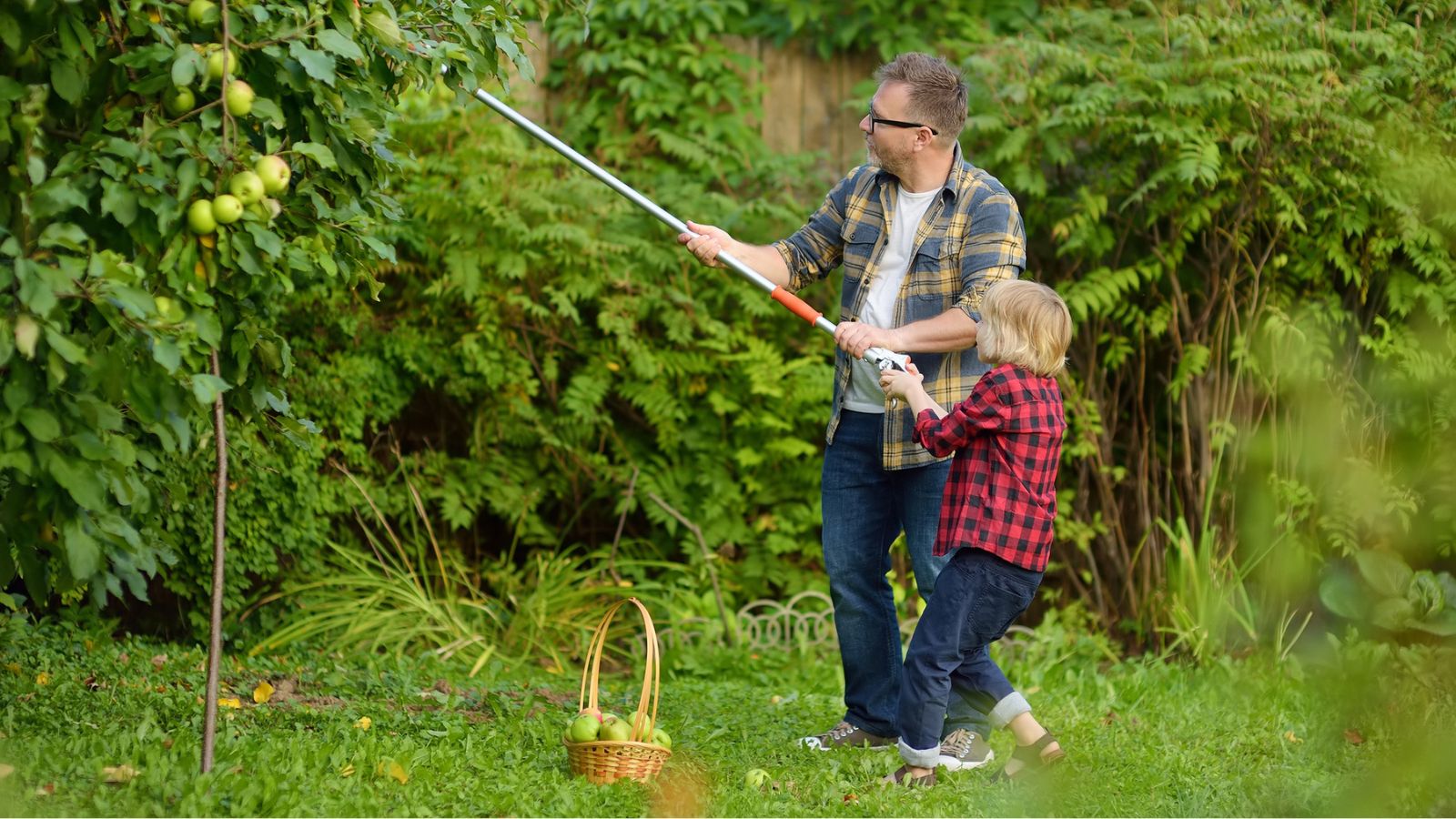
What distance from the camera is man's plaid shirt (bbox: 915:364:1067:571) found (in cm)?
290

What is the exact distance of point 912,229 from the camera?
329 centimetres

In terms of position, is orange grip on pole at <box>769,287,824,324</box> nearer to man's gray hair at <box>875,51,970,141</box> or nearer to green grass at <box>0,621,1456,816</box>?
man's gray hair at <box>875,51,970,141</box>

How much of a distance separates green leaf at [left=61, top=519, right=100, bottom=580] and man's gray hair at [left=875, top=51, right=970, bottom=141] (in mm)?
2070

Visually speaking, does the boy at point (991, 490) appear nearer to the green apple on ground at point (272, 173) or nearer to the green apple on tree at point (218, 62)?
the green apple on ground at point (272, 173)

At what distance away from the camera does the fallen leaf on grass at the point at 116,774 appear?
100 inches

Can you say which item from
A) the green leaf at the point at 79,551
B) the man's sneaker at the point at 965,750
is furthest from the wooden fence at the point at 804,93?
the green leaf at the point at 79,551

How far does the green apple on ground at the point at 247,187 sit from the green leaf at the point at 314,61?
8.0 inches

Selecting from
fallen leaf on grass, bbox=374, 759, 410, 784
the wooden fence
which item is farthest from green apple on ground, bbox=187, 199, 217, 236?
the wooden fence

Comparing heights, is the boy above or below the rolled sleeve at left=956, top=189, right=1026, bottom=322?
below

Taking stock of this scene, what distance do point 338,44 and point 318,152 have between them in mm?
192

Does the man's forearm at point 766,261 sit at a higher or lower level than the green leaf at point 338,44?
lower

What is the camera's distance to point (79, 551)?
7.04 ft

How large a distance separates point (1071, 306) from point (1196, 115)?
81cm

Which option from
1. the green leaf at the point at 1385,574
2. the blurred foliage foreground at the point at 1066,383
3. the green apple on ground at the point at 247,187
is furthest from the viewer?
the blurred foliage foreground at the point at 1066,383
